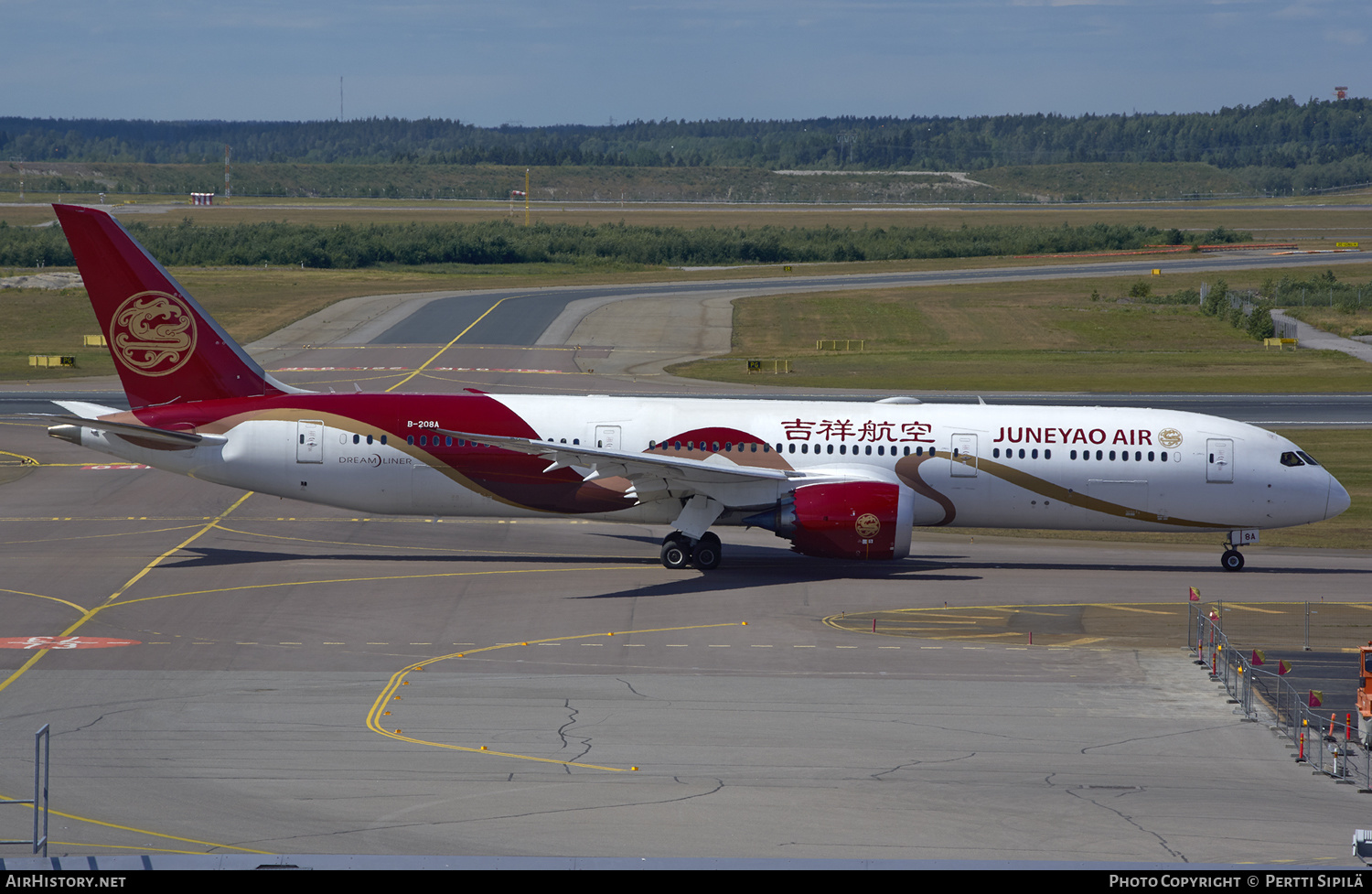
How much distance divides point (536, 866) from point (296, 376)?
65304 millimetres

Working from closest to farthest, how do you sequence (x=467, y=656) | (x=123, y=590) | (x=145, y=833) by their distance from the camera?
(x=145, y=833) < (x=467, y=656) < (x=123, y=590)

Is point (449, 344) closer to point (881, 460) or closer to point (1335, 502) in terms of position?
point (881, 460)

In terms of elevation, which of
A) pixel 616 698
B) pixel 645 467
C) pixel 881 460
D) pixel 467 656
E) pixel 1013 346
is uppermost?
pixel 1013 346

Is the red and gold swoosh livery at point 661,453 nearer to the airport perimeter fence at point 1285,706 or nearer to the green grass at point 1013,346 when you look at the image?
the airport perimeter fence at point 1285,706

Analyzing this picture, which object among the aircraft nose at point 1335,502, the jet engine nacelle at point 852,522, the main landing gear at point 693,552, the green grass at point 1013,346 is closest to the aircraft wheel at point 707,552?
the main landing gear at point 693,552

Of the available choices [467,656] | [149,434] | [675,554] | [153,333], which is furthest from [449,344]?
[467,656]

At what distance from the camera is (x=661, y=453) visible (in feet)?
124

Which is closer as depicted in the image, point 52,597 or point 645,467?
point 52,597

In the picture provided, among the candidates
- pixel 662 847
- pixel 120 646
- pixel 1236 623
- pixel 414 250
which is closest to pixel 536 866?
pixel 662 847

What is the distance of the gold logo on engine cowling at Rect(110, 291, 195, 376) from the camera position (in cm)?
3828

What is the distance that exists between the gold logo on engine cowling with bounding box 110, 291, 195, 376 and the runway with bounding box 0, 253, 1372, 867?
18.0 feet

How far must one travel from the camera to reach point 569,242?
6097 inches

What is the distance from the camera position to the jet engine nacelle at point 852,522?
35.7 meters

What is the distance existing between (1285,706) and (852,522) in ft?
41.5
